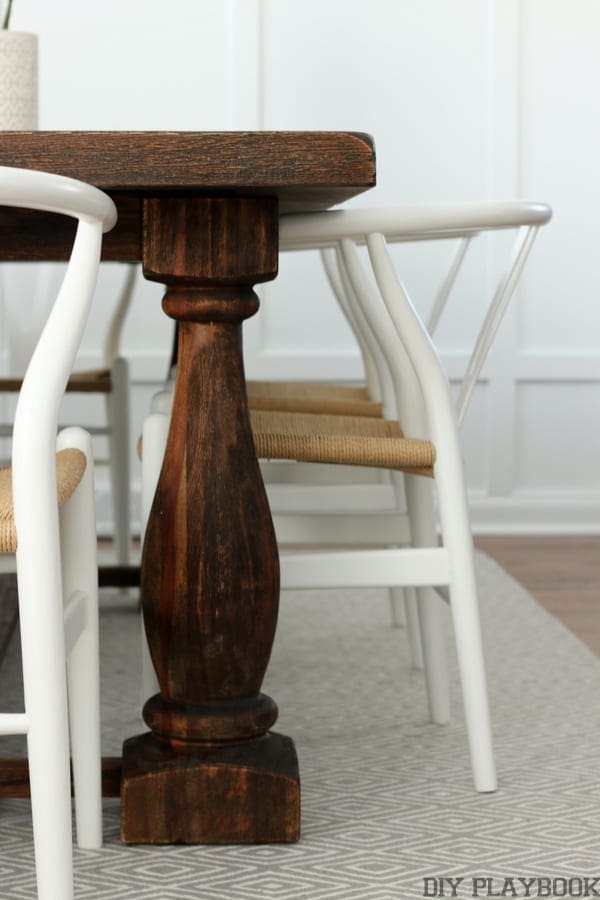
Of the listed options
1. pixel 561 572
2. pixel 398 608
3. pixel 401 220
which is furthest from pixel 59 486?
pixel 561 572

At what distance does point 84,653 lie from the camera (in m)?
1.34

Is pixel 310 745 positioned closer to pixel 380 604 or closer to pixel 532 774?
pixel 532 774

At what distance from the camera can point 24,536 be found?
1.06 meters

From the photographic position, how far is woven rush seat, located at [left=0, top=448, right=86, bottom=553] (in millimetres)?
1062

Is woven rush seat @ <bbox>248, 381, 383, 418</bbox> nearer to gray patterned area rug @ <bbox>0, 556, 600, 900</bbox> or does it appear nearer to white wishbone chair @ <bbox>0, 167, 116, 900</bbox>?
gray patterned area rug @ <bbox>0, 556, 600, 900</bbox>

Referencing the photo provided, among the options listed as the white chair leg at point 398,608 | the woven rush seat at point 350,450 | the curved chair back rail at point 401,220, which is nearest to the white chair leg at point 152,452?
the woven rush seat at point 350,450

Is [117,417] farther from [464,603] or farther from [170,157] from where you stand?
[170,157]

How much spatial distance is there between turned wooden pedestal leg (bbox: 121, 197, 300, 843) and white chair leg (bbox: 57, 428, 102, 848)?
0.12ft

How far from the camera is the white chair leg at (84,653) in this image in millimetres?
1305

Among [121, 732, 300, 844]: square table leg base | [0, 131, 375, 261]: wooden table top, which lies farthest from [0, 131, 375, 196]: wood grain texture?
[121, 732, 300, 844]: square table leg base

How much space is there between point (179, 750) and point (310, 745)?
41 centimetres

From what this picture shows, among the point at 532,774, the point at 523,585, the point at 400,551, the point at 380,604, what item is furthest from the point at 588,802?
the point at 523,585

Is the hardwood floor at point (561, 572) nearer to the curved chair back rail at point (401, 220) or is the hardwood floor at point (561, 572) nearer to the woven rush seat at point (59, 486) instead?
the curved chair back rail at point (401, 220)

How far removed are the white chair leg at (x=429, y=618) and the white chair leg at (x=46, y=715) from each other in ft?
2.76
